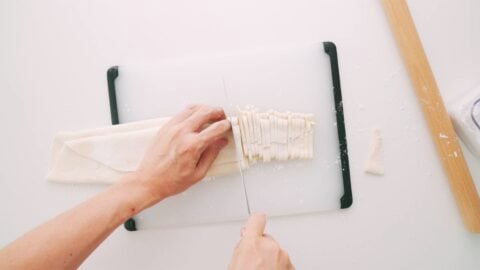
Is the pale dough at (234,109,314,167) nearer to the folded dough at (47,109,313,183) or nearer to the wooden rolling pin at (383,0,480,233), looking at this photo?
the folded dough at (47,109,313,183)

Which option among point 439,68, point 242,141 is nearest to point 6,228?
point 242,141

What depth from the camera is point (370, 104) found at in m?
1.31

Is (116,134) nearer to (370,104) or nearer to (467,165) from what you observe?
(370,104)

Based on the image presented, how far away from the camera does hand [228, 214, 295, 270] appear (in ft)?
3.09

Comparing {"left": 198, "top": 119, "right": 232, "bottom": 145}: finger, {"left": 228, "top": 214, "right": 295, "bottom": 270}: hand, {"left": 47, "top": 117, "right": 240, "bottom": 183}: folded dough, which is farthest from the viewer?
{"left": 47, "top": 117, "right": 240, "bottom": 183}: folded dough

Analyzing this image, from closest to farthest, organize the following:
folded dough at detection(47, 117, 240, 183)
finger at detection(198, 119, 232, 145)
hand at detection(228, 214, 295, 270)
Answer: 1. hand at detection(228, 214, 295, 270)
2. finger at detection(198, 119, 232, 145)
3. folded dough at detection(47, 117, 240, 183)

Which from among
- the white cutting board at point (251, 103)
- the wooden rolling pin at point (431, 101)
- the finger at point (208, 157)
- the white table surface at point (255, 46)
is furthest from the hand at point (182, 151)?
the wooden rolling pin at point (431, 101)

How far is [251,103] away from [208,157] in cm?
24

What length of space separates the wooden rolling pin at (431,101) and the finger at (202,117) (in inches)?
24.8

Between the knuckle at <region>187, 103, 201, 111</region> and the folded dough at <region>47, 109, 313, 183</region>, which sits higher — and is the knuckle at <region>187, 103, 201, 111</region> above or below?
above

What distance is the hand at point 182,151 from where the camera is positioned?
1.15 metres

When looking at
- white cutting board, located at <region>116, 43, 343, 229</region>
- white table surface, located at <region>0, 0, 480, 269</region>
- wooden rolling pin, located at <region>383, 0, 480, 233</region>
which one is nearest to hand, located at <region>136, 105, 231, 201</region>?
white cutting board, located at <region>116, 43, 343, 229</region>

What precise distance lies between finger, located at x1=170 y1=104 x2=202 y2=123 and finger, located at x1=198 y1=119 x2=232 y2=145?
0.09m

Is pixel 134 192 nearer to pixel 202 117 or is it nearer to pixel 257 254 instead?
pixel 202 117
